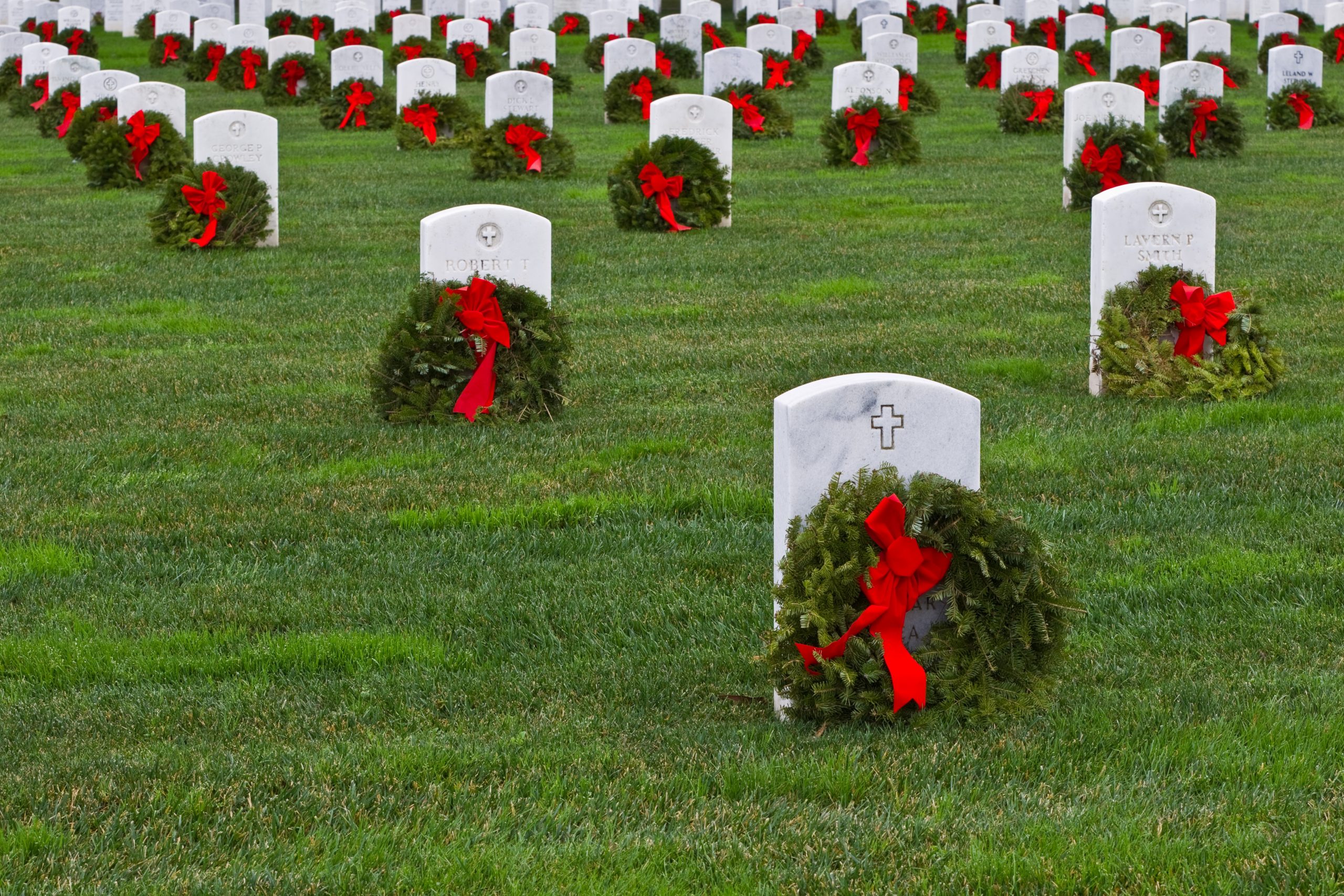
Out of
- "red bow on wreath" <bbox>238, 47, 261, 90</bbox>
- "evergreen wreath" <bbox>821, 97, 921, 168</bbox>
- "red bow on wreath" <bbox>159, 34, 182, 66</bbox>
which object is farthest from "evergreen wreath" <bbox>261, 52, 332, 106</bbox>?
"evergreen wreath" <bbox>821, 97, 921, 168</bbox>

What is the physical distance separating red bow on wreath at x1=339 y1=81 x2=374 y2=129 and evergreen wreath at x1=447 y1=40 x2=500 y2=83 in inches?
187

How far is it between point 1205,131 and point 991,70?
8303mm

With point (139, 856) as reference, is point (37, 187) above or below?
above

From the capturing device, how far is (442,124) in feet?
65.0

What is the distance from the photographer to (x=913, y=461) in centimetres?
438

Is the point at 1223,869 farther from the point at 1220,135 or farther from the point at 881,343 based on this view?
the point at 1220,135

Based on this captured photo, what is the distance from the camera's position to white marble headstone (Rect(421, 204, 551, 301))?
26.3 feet

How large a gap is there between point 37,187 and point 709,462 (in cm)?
1194

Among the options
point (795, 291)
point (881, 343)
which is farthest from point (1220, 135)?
point (881, 343)

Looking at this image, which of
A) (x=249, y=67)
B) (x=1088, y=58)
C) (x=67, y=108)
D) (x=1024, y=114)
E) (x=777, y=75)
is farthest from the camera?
(x=249, y=67)

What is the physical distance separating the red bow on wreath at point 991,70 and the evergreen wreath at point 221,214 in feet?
48.5

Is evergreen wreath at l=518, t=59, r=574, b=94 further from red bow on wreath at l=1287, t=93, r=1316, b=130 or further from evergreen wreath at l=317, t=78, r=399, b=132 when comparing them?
red bow on wreath at l=1287, t=93, r=1316, b=130

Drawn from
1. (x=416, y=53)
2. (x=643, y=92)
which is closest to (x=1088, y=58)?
(x=643, y=92)

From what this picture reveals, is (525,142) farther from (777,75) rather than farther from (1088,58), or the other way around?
(1088,58)
